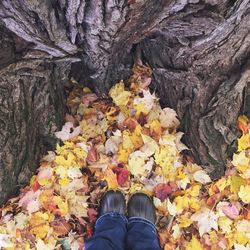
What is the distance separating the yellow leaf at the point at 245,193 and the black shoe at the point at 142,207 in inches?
17.7

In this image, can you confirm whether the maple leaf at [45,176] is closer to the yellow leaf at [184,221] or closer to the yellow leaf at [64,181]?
the yellow leaf at [64,181]

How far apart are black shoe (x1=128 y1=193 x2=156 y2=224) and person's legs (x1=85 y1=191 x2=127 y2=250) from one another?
0.05m

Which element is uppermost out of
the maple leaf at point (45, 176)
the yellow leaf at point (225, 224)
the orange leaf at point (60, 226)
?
the maple leaf at point (45, 176)

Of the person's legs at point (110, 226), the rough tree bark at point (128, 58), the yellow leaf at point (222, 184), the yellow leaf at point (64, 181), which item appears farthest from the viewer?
the yellow leaf at point (222, 184)

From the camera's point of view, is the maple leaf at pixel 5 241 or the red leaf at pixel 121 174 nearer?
the maple leaf at pixel 5 241

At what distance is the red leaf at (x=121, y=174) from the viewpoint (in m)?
2.00

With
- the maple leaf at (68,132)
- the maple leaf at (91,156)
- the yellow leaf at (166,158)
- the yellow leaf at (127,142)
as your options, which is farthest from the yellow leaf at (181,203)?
the maple leaf at (68,132)

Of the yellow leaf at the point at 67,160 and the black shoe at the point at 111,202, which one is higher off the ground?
the yellow leaf at the point at 67,160

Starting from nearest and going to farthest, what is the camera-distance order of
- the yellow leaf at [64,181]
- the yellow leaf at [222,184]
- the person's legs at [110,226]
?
Result: the person's legs at [110,226] → the yellow leaf at [64,181] → the yellow leaf at [222,184]

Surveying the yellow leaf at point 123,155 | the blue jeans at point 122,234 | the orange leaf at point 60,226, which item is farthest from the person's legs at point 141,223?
the orange leaf at point 60,226

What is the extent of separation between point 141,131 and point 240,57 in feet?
1.94

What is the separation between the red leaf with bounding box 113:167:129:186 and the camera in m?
2.00

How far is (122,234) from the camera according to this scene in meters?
1.97

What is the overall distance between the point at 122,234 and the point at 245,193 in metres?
0.64
